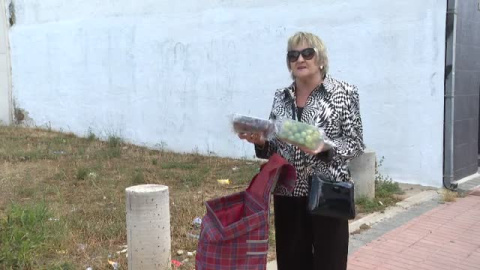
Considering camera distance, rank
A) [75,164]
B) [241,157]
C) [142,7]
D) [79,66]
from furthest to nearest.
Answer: [79,66]
[142,7]
[241,157]
[75,164]

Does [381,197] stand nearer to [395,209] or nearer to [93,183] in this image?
[395,209]

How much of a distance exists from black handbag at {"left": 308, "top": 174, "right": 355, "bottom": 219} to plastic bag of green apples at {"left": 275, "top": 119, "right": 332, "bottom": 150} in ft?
0.87

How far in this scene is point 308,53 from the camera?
2.90 m

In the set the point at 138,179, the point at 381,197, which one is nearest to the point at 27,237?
the point at 138,179

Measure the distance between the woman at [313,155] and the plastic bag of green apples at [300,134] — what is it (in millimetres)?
187

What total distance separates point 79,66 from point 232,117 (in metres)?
11.5

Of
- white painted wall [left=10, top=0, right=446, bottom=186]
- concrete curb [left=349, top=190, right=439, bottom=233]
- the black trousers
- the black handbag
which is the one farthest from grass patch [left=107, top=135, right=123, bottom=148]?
the black handbag

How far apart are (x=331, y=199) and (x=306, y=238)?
0.42 m

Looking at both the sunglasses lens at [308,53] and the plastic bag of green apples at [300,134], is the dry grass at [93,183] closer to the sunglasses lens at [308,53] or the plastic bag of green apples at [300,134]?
the plastic bag of green apples at [300,134]

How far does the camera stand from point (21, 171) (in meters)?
8.84

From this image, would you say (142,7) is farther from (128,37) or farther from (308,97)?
(308,97)

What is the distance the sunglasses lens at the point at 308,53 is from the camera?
2900 mm

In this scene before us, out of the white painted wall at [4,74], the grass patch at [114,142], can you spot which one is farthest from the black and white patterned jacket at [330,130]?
the white painted wall at [4,74]

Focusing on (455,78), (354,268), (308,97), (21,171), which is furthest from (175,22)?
(308,97)
